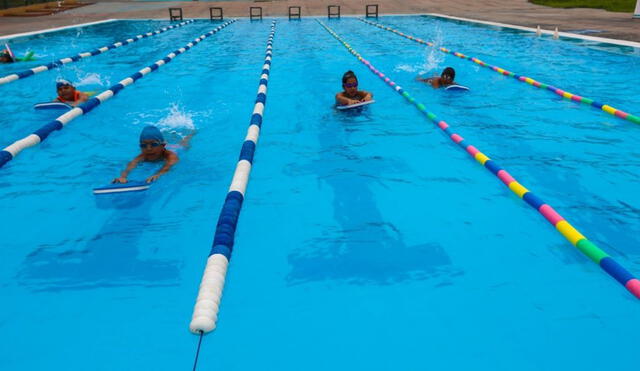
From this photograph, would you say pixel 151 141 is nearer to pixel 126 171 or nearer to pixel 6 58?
pixel 126 171

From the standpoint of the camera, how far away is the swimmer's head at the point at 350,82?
255 inches

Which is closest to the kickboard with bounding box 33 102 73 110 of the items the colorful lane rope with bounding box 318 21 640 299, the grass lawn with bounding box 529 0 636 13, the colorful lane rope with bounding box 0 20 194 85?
the colorful lane rope with bounding box 0 20 194 85

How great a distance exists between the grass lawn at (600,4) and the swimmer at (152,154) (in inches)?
949

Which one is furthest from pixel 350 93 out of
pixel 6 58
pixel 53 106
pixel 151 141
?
pixel 6 58

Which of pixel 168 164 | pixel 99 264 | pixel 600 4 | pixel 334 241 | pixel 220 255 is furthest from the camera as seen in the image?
pixel 600 4

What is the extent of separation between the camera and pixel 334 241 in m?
3.47

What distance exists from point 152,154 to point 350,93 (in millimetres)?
3176

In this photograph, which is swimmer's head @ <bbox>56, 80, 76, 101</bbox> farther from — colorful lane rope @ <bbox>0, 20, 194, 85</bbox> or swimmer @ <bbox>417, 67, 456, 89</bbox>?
swimmer @ <bbox>417, 67, 456, 89</bbox>

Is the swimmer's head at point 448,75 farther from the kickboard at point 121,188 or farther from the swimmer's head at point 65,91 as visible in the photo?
the swimmer's head at point 65,91

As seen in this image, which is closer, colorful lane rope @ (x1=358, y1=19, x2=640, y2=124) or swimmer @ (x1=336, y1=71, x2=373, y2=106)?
colorful lane rope @ (x1=358, y1=19, x2=640, y2=124)

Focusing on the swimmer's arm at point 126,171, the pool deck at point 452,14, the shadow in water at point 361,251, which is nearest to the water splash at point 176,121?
the swimmer's arm at point 126,171

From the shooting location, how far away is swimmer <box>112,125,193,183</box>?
4488 mm

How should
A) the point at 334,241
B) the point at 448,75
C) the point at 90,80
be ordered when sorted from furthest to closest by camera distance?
the point at 90,80
the point at 448,75
the point at 334,241

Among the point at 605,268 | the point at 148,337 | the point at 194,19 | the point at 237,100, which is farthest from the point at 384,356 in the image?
the point at 194,19
